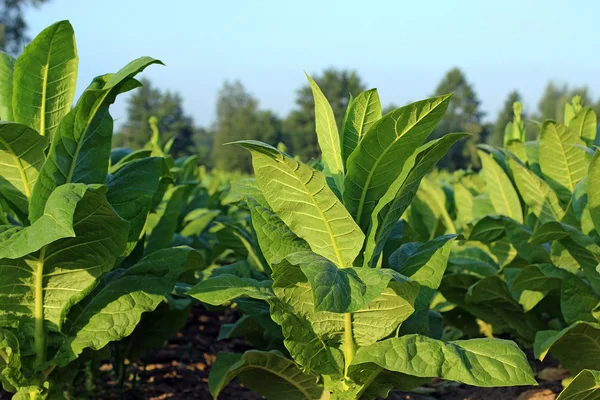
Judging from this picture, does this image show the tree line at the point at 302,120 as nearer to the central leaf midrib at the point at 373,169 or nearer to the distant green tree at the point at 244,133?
the distant green tree at the point at 244,133

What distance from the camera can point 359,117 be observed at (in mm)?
2350

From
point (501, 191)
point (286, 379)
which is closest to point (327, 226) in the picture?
point (286, 379)

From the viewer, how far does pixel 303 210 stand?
2.21 m

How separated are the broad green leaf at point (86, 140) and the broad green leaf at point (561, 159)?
2102 mm

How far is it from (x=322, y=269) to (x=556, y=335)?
141cm

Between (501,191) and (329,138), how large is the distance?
1.85m

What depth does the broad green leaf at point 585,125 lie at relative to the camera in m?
3.54

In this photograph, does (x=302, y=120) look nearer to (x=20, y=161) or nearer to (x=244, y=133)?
(x=244, y=133)

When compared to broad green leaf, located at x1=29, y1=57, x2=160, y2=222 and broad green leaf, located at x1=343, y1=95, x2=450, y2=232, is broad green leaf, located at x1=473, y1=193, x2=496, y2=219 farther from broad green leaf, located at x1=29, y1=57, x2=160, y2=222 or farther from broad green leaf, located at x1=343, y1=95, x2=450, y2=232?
broad green leaf, located at x1=29, y1=57, x2=160, y2=222

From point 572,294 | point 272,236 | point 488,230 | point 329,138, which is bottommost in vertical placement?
point 572,294

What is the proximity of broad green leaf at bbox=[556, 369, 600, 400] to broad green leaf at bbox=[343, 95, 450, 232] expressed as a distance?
0.96 meters

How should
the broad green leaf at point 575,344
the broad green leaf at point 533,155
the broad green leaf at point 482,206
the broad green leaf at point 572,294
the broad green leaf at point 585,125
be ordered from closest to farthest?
the broad green leaf at point 575,344 < the broad green leaf at point 572,294 < the broad green leaf at point 585,125 < the broad green leaf at point 533,155 < the broad green leaf at point 482,206

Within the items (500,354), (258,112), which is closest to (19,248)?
(500,354)

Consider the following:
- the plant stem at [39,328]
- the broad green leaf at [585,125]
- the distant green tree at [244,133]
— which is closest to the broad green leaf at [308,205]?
the plant stem at [39,328]
